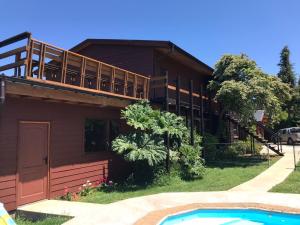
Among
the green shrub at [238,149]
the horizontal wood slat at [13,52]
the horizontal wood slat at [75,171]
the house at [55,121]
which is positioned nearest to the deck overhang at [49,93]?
the house at [55,121]

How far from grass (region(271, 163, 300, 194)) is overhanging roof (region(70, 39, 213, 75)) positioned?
26.4ft

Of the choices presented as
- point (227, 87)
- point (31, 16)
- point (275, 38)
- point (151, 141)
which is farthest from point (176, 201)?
point (275, 38)

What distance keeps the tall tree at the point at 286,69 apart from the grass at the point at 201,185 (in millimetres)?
37525

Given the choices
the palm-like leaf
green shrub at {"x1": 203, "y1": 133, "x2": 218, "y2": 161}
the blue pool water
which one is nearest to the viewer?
the blue pool water

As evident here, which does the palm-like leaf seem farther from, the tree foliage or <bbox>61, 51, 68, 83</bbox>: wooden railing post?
<bbox>61, 51, 68, 83</bbox>: wooden railing post

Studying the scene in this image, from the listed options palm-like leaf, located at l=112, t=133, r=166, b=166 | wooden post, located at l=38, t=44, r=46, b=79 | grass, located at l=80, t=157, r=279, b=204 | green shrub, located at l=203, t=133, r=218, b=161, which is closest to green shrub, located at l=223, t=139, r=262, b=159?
green shrub, located at l=203, t=133, r=218, b=161

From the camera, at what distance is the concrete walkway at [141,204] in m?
8.18

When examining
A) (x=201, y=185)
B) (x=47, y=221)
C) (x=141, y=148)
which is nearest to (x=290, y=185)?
(x=201, y=185)

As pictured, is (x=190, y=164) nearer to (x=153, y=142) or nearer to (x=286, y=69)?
(x=153, y=142)

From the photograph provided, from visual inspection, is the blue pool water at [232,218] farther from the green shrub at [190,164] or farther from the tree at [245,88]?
the tree at [245,88]

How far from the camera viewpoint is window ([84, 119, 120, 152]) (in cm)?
1280

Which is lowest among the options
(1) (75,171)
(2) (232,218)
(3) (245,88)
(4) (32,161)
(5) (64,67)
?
(2) (232,218)

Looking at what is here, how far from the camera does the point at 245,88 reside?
19.0 meters

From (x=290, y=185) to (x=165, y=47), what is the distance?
8681mm
